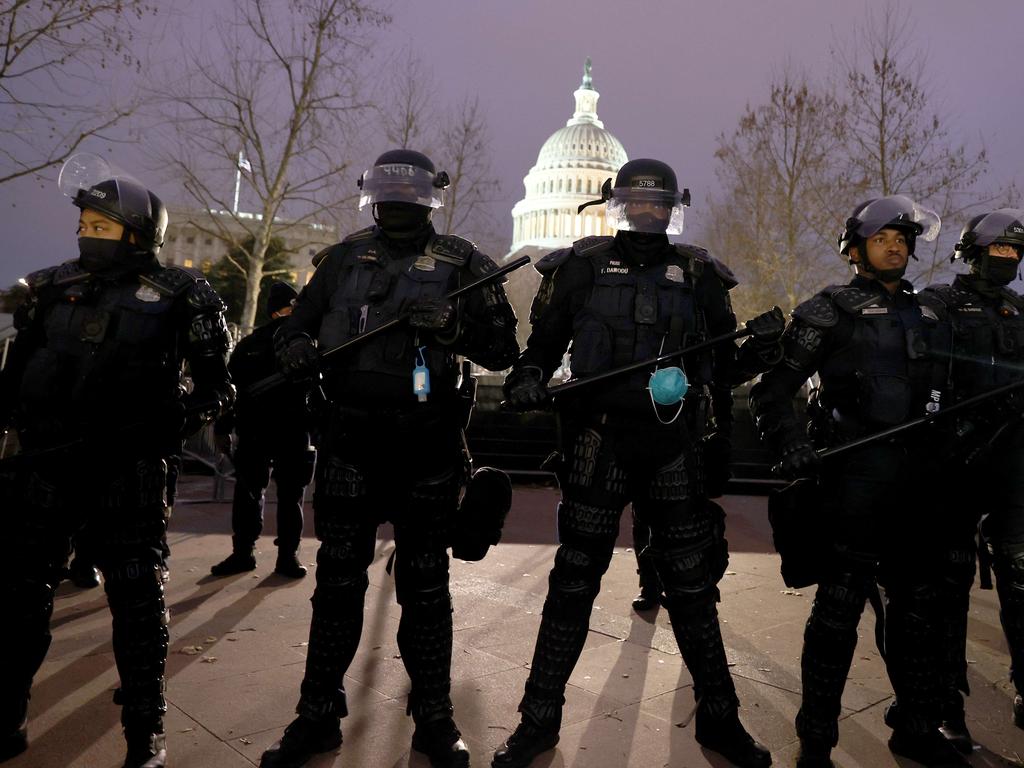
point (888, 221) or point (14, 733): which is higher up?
point (888, 221)

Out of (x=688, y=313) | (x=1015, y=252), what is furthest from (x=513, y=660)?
(x=1015, y=252)

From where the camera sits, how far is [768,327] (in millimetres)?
3656

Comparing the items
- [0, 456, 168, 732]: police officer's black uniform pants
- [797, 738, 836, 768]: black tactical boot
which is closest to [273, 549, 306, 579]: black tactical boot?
[0, 456, 168, 732]: police officer's black uniform pants

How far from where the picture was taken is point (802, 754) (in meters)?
3.53

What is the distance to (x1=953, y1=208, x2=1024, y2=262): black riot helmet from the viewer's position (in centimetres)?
441

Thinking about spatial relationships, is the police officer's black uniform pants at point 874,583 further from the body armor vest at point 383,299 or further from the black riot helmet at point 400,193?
the black riot helmet at point 400,193

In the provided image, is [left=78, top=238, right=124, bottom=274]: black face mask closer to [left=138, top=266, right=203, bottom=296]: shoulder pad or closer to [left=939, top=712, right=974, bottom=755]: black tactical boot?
[left=138, top=266, right=203, bottom=296]: shoulder pad

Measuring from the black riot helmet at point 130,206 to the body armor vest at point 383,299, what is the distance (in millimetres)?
797

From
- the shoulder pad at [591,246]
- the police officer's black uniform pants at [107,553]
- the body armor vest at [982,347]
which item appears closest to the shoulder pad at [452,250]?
the shoulder pad at [591,246]

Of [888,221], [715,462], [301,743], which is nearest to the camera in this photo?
[301,743]

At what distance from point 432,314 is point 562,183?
82.0 meters

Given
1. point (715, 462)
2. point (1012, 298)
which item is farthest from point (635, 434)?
point (1012, 298)

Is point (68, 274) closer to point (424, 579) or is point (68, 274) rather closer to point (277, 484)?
point (424, 579)

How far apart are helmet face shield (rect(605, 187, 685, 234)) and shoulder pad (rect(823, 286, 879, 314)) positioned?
74cm
